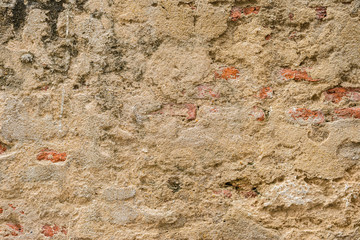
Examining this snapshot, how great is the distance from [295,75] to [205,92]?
0.44m

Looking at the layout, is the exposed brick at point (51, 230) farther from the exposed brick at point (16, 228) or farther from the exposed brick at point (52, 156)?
the exposed brick at point (52, 156)

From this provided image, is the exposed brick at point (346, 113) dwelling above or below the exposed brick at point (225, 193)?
above

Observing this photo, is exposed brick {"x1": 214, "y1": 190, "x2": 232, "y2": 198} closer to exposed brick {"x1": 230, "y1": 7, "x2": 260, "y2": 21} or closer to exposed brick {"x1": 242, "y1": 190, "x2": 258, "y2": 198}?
exposed brick {"x1": 242, "y1": 190, "x2": 258, "y2": 198}

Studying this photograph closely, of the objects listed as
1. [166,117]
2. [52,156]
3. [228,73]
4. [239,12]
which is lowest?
[52,156]

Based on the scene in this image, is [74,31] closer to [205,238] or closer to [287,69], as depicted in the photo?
[287,69]

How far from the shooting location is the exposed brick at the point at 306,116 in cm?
142

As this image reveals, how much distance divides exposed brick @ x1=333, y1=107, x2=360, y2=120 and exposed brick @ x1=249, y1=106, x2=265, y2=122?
34cm

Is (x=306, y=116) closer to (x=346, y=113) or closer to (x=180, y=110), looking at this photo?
(x=346, y=113)

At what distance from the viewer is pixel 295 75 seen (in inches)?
56.4

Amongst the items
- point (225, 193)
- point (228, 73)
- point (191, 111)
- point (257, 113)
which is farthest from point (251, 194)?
point (228, 73)

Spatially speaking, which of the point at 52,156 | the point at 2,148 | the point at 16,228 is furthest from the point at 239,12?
the point at 16,228

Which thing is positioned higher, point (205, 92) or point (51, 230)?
point (205, 92)

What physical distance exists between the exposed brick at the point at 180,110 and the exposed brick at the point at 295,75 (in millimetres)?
459

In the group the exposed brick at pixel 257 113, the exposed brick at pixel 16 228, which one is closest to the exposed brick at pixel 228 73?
the exposed brick at pixel 257 113
